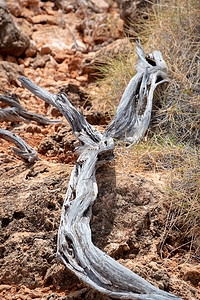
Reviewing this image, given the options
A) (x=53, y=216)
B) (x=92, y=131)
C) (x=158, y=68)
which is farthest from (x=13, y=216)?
(x=158, y=68)

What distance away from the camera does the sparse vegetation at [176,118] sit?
92.2 inches

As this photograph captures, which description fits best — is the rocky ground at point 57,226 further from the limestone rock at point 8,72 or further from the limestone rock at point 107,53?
the limestone rock at point 107,53

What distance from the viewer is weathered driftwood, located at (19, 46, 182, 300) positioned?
169cm

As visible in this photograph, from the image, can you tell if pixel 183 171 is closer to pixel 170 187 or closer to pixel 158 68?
pixel 170 187

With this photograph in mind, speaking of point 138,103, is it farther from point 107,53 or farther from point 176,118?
point 107,53

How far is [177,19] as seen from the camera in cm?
400

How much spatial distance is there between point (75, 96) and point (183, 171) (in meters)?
2.10

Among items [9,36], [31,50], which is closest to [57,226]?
[9,36]

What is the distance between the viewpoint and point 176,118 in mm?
3320

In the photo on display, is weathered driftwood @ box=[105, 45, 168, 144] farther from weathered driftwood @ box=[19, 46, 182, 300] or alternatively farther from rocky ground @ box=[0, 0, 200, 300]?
rocky ground @ box=[0, 0, 200, 300]

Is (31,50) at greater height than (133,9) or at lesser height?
lesser

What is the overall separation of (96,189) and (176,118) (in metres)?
1.43

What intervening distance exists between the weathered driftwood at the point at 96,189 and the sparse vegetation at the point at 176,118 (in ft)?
0.55

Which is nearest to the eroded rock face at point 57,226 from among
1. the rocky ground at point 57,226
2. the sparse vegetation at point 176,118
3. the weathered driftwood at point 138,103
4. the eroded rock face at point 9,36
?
the rocky ground at point 57,226
